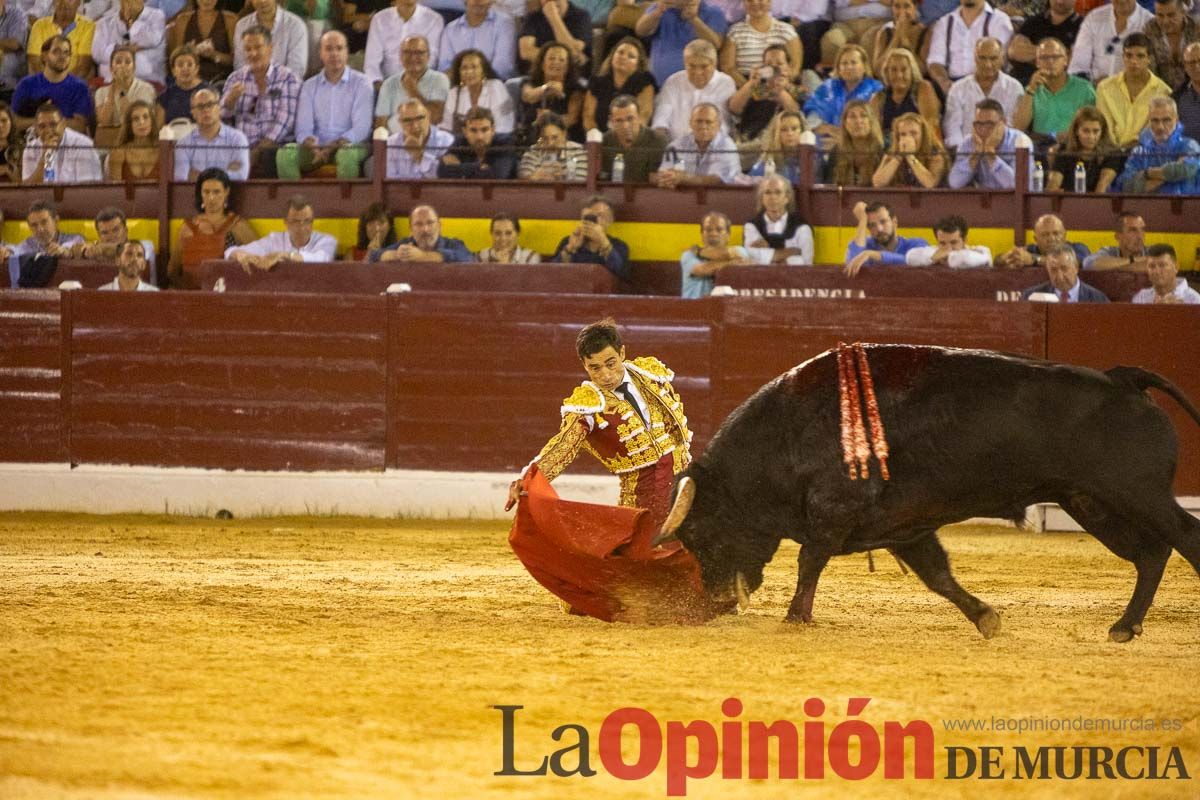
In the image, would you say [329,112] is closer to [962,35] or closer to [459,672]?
[962,35]

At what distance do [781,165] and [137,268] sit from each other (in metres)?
4.08

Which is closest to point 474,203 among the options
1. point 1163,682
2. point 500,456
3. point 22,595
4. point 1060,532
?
point 500,456

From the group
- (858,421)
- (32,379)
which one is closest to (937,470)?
(858,421)

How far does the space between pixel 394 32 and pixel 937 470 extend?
7118 mm

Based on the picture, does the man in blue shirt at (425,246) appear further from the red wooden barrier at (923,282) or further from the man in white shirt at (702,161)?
the red wooden barrier at (923,282)

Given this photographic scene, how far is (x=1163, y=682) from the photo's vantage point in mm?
4164

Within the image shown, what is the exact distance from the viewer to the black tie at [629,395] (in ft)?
18.2

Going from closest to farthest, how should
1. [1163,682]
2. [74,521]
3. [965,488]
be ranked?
[1163,682] → [965,488] → [74,521]

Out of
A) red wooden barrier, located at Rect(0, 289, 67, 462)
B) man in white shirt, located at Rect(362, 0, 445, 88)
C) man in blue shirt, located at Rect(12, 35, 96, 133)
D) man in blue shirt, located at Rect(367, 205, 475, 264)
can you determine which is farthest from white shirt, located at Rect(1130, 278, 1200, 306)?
man in blue shirt, located at Rect(12, 35, 96, 133)

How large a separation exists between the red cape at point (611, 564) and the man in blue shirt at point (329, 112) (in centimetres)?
555

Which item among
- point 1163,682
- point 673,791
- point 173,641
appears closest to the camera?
point 673,791

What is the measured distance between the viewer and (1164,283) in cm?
867

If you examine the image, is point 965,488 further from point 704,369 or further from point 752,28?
point 752,28

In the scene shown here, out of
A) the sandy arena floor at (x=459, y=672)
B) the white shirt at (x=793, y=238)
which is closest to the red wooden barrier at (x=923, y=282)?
the white shirt at (x=793, y=238)
